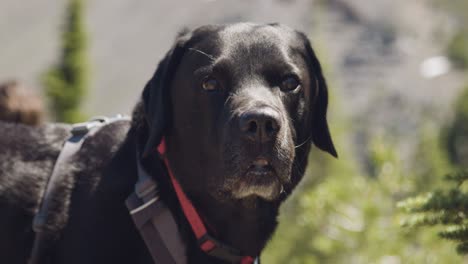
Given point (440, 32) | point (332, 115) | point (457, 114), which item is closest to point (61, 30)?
point (332, 115)

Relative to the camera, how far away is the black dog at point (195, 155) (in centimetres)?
394

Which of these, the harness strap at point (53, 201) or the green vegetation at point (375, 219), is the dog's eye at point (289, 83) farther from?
the green vegetation at point (375, 219)

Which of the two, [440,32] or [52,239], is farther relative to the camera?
[440,32]

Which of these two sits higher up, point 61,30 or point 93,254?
point 93,254

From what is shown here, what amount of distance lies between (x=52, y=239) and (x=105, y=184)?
15.9 inches

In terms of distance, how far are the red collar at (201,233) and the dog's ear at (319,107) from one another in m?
0.90

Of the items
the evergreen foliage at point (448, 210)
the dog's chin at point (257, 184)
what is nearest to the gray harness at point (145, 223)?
the dog's chin at point (257, 184)

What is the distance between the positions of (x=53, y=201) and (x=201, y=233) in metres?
0.83

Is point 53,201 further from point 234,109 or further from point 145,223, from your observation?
point 234,109

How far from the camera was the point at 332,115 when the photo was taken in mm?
44781

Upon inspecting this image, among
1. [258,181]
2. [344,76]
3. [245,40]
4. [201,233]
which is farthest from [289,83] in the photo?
[344,76]

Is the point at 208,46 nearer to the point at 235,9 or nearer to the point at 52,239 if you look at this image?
the point at 52,239

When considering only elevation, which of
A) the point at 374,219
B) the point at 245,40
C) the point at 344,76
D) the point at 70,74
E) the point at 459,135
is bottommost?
the point at 344,76

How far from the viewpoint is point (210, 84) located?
413 cm
